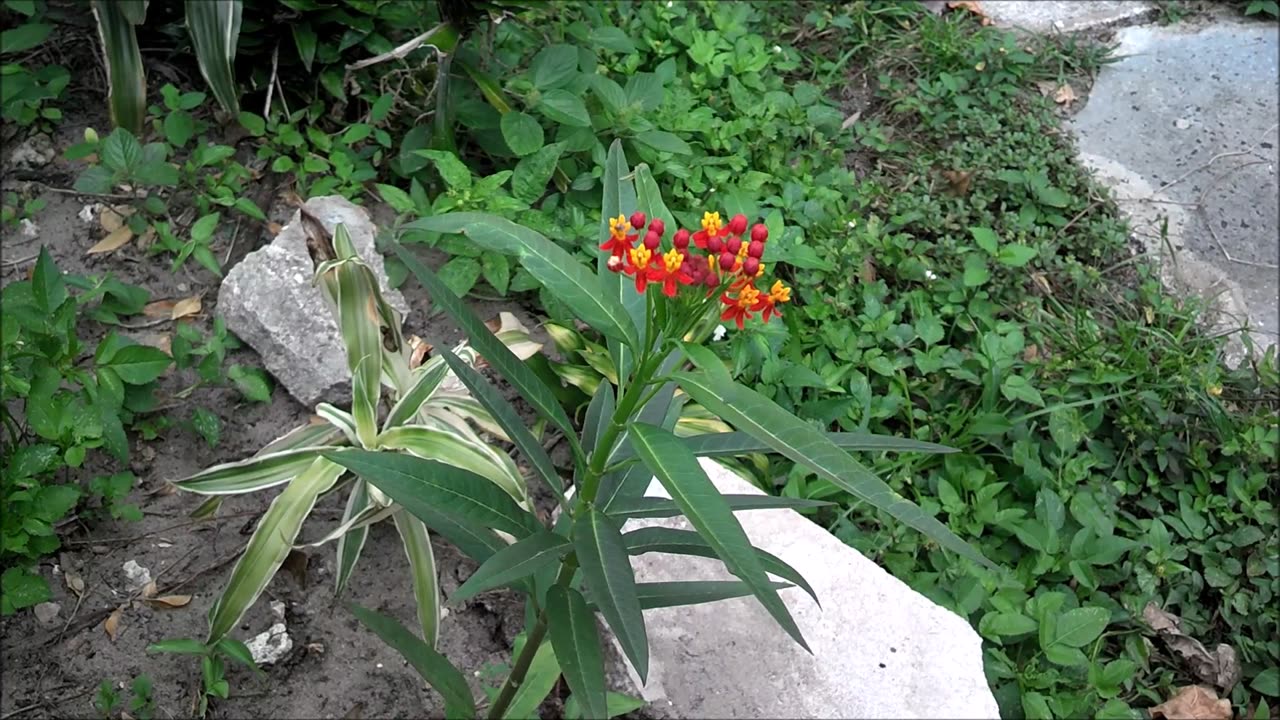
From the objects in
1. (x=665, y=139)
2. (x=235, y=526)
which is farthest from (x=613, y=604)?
(x=665, y=139)

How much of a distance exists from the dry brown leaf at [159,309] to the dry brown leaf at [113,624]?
0.90m

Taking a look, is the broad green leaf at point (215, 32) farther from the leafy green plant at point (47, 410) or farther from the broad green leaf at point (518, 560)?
the broad green leaf at point (518, 560)

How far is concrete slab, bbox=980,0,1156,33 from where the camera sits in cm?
461

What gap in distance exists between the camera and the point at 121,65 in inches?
116

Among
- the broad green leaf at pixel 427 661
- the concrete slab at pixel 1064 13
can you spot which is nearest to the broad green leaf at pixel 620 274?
the broad green leaf at pixel 427 661

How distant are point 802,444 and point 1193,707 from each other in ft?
6.22

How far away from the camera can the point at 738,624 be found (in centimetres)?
237

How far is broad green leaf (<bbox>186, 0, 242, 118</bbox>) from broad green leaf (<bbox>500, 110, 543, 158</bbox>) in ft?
2.60

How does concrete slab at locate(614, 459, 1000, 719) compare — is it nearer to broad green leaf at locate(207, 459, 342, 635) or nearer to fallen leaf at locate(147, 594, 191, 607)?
broad green leaf at locate(207, 459, 342, 635)

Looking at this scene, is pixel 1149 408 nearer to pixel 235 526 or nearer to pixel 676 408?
pixel 676 408

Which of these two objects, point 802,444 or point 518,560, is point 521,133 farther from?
point 802,444

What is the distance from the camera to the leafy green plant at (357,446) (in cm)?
220

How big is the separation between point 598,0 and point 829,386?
6.08 feet

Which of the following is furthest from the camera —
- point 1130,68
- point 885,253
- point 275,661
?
point 1130,68
